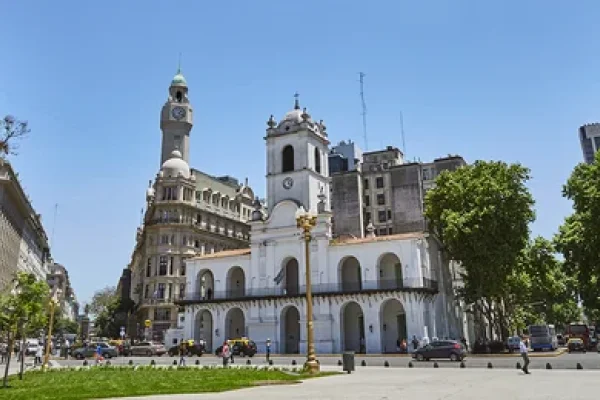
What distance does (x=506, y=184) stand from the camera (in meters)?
42.1

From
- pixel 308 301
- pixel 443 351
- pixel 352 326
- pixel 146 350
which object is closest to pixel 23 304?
pixel 308 301

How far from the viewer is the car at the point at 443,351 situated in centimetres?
3212

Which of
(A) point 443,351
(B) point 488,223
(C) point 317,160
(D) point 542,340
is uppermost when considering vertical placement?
(C) point 317,160

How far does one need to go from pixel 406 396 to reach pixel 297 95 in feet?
143

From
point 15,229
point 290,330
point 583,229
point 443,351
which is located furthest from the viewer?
point 15,229

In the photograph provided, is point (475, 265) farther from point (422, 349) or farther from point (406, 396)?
point (406, 396)

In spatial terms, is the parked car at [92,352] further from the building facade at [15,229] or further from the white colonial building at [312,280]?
the building facade at [15,229]

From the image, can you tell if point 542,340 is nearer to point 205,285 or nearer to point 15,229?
point 205,285

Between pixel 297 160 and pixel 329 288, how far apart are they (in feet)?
42.7

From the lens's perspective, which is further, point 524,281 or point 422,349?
point 524,281

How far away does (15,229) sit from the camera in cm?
7550

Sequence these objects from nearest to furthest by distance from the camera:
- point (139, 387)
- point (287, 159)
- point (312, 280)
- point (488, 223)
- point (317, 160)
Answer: point (139, 387), point (488, 223), point (312, 280), point (287, 159), point (317, 160)

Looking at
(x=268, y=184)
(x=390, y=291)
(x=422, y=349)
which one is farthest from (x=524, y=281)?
(x=268, y=184)

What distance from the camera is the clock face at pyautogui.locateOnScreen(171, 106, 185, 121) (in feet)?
267
